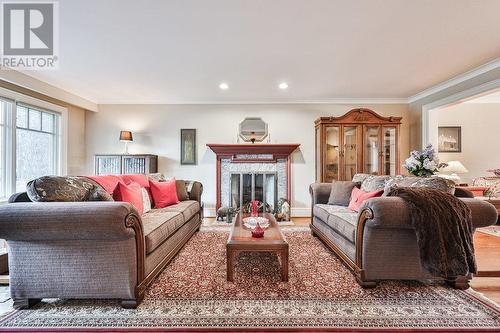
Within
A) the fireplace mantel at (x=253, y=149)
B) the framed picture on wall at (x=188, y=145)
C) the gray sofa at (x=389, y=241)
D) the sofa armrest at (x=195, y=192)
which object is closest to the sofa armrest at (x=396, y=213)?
the gray sofa at (x=389, y=241)

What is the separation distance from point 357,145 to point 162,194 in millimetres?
3538

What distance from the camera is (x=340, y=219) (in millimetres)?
2502

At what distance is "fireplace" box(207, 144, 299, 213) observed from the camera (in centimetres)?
491

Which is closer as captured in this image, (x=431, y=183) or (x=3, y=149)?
(x=431, y=183)

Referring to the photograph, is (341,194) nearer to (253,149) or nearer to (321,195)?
(321,195)

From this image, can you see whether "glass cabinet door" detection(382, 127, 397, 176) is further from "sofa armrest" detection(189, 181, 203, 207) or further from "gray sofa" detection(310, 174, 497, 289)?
"sofa armrest" detection(189, 181, 203, 207)

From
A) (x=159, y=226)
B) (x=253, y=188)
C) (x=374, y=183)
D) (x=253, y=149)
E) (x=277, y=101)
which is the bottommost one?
(x=159, y=226)

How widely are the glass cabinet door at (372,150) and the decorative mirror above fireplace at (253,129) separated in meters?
1.94

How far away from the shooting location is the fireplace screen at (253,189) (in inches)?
194

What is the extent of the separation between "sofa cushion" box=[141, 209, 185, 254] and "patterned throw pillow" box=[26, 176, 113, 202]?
45 centimetres

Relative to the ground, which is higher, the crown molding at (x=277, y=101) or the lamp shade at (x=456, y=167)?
the crown molding at (x=277, y=101)

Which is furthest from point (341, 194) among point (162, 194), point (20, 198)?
point (20, 198)

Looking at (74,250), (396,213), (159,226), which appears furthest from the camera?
(159,226)

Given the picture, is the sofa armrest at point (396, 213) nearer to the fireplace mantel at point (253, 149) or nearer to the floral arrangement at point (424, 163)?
the floral arrangement at point (424, 163)
